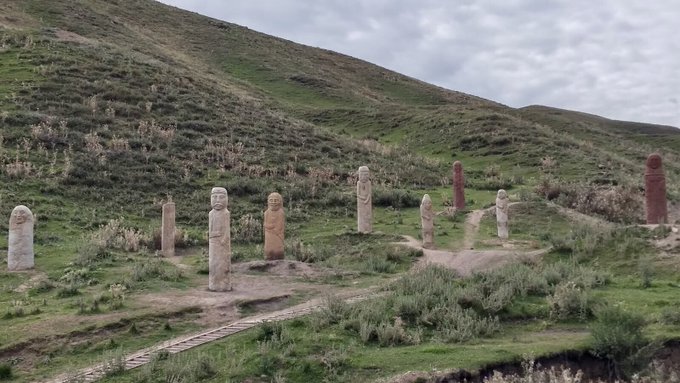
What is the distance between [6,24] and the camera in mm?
44812

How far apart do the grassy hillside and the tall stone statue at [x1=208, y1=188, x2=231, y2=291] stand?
54 centimetres

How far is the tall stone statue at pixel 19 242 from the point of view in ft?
47.7

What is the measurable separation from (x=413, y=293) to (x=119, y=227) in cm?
1049

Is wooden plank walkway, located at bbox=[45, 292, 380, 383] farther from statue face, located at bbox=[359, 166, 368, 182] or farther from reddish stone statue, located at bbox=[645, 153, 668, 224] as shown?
reddish stone statue, located at bbox=[645, 153, 668, 224]

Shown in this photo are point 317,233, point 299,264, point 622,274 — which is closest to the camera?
point 622,274

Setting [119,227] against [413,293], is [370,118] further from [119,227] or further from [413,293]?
[413,293]

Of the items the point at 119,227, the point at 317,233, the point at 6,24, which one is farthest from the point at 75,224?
the point at 6,24

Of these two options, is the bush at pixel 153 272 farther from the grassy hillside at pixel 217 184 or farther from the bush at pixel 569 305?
the bush at pixel 569 305

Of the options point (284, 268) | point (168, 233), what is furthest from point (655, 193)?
point (168, 233)

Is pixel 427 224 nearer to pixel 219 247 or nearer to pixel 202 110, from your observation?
pixel 219 247

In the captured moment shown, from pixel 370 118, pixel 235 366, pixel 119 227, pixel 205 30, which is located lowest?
pixel 235 366

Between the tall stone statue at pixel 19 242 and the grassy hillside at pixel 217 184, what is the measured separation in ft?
1.22

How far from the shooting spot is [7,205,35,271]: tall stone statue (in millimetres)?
14547

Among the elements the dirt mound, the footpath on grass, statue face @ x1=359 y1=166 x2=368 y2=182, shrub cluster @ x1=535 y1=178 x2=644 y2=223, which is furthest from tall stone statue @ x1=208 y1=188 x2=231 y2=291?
shrub cluster @ x1=535 y1=178 x2=644 y2=223
